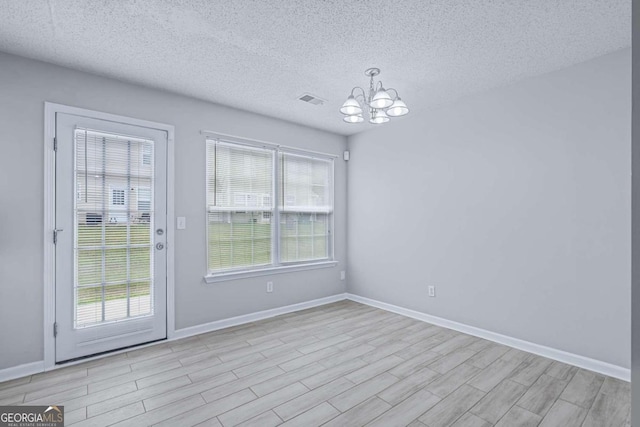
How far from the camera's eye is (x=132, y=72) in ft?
9.21

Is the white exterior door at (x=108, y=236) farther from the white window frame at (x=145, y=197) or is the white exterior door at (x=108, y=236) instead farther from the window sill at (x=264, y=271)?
the window sill at (x=264, y=271)

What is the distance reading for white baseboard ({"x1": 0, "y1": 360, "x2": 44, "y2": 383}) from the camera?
7.84 ft

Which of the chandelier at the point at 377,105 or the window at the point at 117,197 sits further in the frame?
the window at the point at 117,197

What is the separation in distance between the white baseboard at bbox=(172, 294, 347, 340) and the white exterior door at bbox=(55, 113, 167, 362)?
0.77 ft

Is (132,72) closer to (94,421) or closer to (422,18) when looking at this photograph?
(422,18)

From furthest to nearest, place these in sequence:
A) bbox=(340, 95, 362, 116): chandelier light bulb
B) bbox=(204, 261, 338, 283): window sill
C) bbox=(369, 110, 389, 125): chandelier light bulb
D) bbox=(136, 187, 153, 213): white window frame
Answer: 1. bbox=(204, 261, 338, 283): window sill
2. bbox=(136, 187, 153, 213): white window frame
3. bbox=(369, 110, 389, 125): chandelier light bulb
4. bbox=(340, 95, 362, 116): chandelier light bulb

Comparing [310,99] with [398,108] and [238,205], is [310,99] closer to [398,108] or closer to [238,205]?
[398,108]

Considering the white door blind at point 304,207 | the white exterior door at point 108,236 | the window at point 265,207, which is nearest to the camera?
the white exterior door at point 108,236

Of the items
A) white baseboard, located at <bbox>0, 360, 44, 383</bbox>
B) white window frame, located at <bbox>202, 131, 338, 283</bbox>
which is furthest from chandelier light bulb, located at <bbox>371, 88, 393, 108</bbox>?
white baseboard, located at <bbox>0, 360, 44, 383</bbox>

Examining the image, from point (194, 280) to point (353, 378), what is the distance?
1991 millimetres

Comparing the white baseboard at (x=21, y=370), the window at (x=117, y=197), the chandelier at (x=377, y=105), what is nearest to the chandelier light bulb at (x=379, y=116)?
the chandelier at (x=377, y=105)

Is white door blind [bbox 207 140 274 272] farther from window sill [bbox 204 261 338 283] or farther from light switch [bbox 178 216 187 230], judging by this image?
light switch [bbox 178 216 187 230]

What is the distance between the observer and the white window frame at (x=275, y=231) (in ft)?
11.7

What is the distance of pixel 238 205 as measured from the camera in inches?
149
